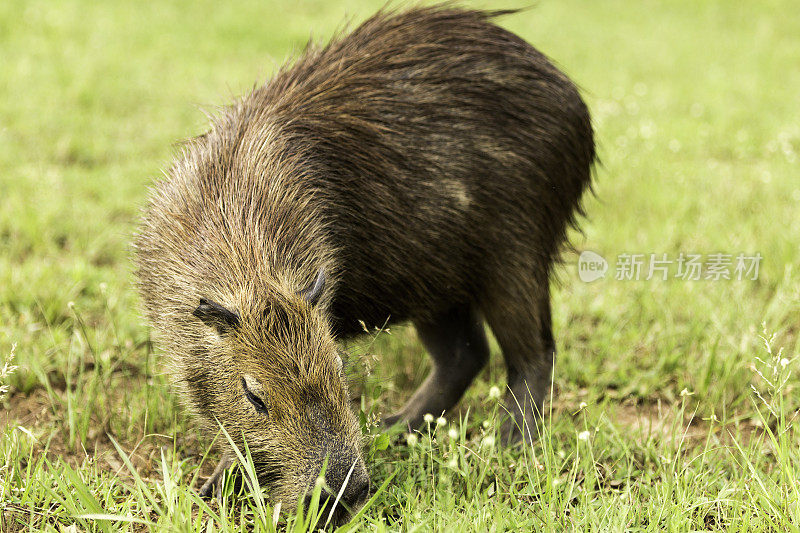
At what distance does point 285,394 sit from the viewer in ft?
7.04

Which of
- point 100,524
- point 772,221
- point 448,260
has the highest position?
point 448,260

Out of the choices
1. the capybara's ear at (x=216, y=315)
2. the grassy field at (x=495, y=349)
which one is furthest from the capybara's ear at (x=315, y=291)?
the grassy field at (x=495, y=349)

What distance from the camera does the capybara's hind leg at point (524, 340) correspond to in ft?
9.94

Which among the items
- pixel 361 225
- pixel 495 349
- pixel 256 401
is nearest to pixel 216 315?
pixel 256 401

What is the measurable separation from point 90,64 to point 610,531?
622 cm

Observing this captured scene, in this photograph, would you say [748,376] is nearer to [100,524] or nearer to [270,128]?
[270,128]

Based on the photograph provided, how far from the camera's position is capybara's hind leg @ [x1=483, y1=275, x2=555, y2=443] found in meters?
3.03

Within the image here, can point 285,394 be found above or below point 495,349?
above

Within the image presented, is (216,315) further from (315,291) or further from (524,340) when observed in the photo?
(524,340)

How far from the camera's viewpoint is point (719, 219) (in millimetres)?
4895

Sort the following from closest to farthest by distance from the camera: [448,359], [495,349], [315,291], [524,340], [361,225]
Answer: [315,291], [361,225], [524,340], [448,359], [495,349]

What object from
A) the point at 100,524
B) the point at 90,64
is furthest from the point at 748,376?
the point at 90,64

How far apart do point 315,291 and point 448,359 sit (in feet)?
A: 3.55

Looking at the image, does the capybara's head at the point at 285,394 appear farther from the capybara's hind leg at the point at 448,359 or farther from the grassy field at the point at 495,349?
the capybara's hind leg at the point at 448,359
